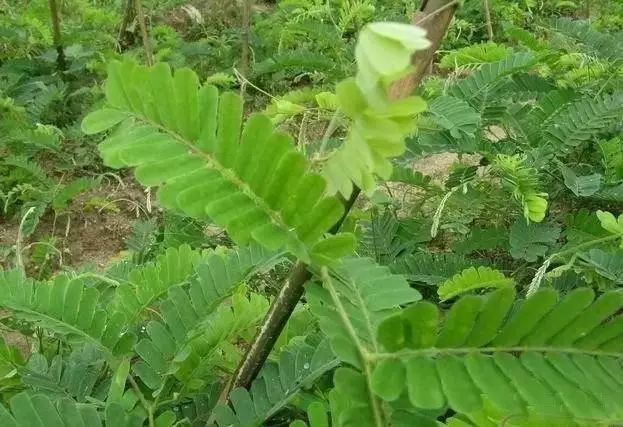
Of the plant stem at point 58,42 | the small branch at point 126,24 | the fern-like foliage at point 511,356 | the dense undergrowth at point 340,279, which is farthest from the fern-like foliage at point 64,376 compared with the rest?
the small branch at point 126,24

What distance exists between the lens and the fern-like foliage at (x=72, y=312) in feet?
2.56

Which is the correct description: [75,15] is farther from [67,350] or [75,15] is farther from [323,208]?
[323,208]

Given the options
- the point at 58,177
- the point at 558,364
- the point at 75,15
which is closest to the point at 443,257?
the point at 558,364

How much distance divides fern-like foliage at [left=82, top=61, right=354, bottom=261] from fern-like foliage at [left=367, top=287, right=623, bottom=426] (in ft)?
0.30

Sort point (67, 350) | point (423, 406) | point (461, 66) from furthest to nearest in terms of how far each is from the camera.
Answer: point (461, 66) < point (67, 350) < point (423, 406)

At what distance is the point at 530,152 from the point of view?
163cm

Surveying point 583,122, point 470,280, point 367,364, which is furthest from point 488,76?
point 367,364

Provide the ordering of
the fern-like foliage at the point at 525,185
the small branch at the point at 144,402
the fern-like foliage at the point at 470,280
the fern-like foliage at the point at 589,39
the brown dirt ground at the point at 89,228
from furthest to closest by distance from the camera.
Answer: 1. the brown dirt ground at the point at 89,228
2. the fern-like foliage at the point at 589,39
3. the fern-like foliage at the point at 525,185
4. the fern-like foliage at the point at 470,280
5. the small branch at the point at 144,402

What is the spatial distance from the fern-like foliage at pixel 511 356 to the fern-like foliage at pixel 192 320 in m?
0.32

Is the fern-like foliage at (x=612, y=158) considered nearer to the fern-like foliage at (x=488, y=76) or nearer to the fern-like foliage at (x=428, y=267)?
the fern-like foliage at (x=488, y=76)

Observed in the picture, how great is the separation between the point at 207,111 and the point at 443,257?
3.53 feet

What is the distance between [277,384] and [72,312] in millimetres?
254

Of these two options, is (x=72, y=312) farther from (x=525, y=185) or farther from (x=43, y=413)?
(x=525, y=185)

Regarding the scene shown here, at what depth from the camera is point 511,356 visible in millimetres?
503
